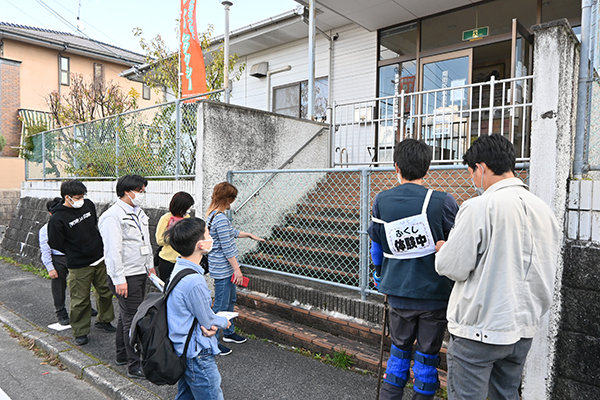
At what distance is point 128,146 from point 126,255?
4.11 metres

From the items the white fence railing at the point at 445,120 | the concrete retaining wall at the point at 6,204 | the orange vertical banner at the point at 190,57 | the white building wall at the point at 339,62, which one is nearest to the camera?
the white fence railing at the point at 445,120

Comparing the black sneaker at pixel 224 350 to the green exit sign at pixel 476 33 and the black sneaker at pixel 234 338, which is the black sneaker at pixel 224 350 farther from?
the green exit sign at pixel 476 33

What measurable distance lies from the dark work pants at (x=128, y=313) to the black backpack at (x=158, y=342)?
4.67 ft

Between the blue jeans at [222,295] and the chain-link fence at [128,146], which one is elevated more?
the chain-link fence at [128,146]

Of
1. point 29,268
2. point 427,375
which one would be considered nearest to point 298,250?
point 427,375

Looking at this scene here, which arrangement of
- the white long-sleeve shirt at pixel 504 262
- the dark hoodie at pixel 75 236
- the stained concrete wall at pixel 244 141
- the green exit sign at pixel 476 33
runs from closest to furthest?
1. the white long-sleeve shirt at pixel 504 262
2. the dark hoodie at pixel 75 236
3. the stained concrete wall at pixel 244 141
4. the green exit sign at pixel 476 33

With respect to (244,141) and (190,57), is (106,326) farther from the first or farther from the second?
(190,57)

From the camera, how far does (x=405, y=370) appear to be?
236cm

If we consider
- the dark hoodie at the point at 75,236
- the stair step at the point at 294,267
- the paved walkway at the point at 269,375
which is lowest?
the paved walkway at the point at 269,375

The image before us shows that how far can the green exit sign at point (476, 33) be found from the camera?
23.2 ft

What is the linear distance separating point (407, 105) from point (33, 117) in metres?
19.0

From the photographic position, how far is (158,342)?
83.5 inches

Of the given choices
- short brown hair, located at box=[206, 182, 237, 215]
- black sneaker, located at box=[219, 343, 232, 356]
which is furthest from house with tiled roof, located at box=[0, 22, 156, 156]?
black sneaker, located at box=[219, 343, 232, 356]

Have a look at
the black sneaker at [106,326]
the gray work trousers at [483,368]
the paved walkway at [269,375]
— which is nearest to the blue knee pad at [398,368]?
the gray work trousers at [483,368]
